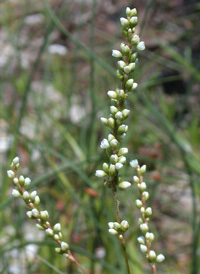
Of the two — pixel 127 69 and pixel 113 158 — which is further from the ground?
pixel 127 69

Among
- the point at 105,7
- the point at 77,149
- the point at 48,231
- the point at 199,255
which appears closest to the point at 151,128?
the point at 77,149

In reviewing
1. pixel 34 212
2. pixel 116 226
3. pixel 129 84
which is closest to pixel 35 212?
pixel 34 212

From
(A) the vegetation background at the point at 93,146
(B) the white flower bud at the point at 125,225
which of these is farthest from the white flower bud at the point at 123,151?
(A) the vegetation background at the point at 93,146

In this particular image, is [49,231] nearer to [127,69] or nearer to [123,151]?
[123,151]

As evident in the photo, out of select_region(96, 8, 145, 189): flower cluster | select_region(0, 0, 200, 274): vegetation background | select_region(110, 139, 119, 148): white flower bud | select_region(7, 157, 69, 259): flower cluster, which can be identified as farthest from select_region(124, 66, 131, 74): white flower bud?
select_region(0, 0, 200, 274): vegetation background

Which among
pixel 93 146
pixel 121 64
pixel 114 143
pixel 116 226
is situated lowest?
pixel 93 146

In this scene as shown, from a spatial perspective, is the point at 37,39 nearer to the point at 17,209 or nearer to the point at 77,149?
the point at 77,149

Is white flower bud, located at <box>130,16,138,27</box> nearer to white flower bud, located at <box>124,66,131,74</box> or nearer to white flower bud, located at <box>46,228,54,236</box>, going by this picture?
white flower bud, located at <box>124,66,131,74</box>

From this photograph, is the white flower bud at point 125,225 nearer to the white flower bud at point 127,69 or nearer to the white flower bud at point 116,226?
the white flower bud at point 116,226
